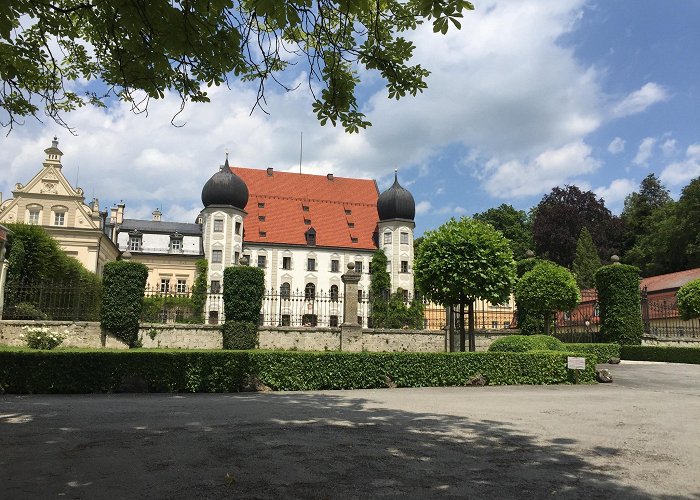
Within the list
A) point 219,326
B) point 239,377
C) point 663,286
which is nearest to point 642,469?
point 239,377

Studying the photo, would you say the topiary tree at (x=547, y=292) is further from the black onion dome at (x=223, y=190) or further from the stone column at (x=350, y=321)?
the black onion dome at (x=223, y=190)

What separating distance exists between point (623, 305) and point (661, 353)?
2417 millimetres

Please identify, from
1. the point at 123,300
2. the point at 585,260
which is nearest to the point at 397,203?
the point at 585,260

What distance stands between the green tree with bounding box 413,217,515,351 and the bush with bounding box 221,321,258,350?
6.85 meters

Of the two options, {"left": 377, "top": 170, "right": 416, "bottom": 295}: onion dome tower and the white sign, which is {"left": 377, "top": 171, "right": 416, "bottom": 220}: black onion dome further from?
the white sign

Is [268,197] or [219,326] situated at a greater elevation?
[268,197]

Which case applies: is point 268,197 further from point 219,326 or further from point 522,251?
point 219,326

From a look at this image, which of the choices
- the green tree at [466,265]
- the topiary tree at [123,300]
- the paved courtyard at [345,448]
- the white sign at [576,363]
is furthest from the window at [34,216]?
the white sign at [576,363]

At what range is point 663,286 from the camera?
38.8 m

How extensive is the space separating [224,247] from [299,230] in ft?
26.7

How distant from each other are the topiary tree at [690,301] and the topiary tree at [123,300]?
23.8 metres

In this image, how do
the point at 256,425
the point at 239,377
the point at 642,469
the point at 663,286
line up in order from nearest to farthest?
the point at 642,469 → the point at 256,425 → the point at 239,377 → the point at 663,286

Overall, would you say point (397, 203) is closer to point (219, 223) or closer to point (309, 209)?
point (309, 209)

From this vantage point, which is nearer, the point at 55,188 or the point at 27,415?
the point at 27,415
